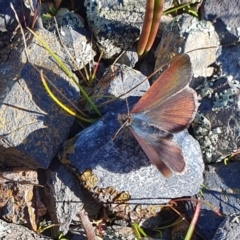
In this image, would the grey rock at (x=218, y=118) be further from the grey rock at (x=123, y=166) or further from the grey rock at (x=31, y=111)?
the grey rock at (x=31, y=111)

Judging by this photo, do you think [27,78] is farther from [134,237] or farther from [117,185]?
[134,237]

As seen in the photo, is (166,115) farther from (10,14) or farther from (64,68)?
(10,14)

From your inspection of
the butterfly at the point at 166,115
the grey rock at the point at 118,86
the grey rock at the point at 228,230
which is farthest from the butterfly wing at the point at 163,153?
the grey rock at the point at 228,230

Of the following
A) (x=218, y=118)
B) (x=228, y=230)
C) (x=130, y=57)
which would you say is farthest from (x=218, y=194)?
(x=130, y=57)

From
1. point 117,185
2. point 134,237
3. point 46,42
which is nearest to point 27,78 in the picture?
point 46,42

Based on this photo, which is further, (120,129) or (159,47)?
(159,47)
